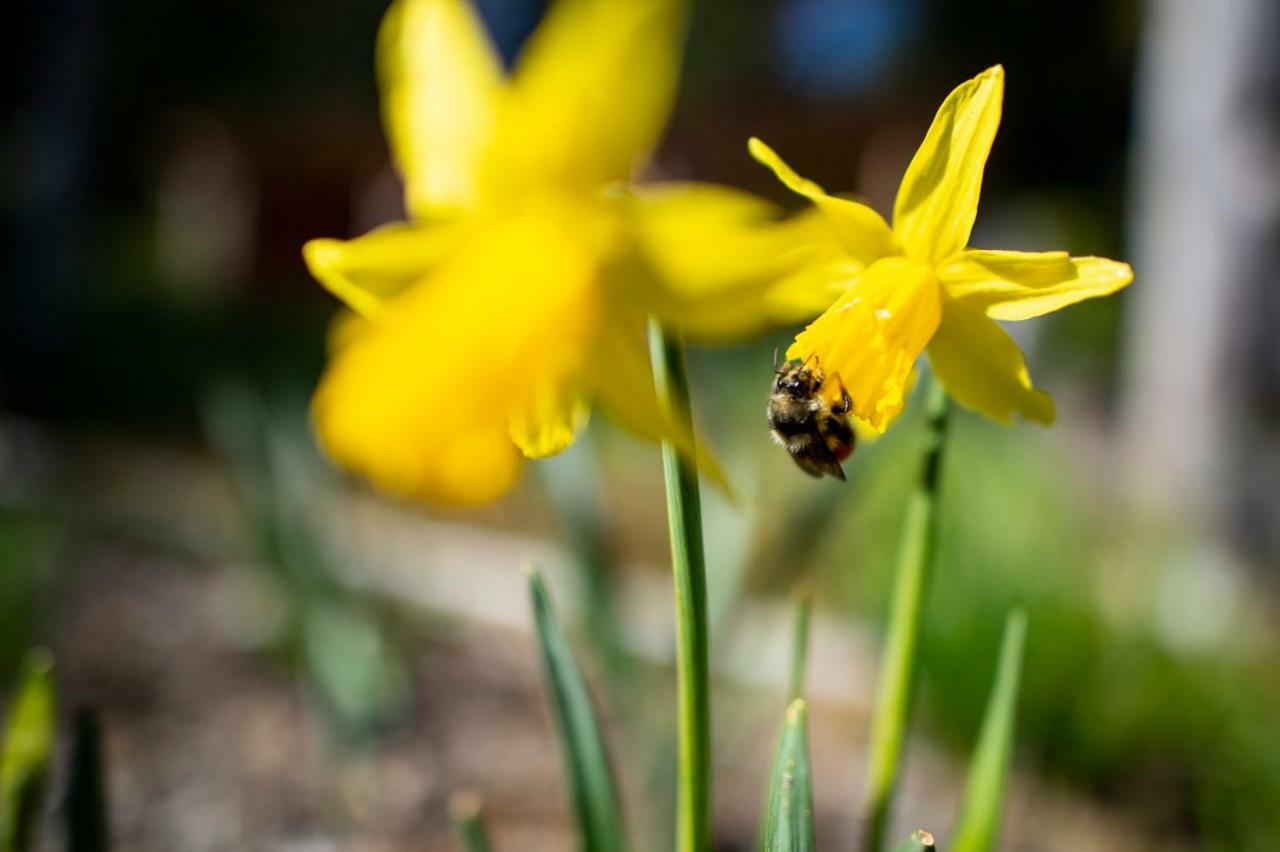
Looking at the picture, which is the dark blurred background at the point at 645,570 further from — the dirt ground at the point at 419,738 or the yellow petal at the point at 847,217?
the yellow petal at the point at 847,217

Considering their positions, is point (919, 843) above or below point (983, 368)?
below

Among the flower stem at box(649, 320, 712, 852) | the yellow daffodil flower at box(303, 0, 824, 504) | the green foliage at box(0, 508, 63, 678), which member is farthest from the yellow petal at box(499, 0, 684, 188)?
the green foliage at box(0, 508, 63, 678)

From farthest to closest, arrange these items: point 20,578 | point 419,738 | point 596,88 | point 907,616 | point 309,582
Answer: point 20,578 < point 419,738 < point 309,582 < point 907,616 < point 596,88

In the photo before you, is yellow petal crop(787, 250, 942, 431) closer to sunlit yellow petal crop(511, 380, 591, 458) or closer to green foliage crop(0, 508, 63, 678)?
sunlit yellow petal crop(511, 380, 591, 458)

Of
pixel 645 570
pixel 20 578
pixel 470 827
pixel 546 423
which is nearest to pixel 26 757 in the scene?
pixel 470 827

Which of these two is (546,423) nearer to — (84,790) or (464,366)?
(464,366)

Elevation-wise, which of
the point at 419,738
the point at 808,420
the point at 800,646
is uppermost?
the point at 808,420
